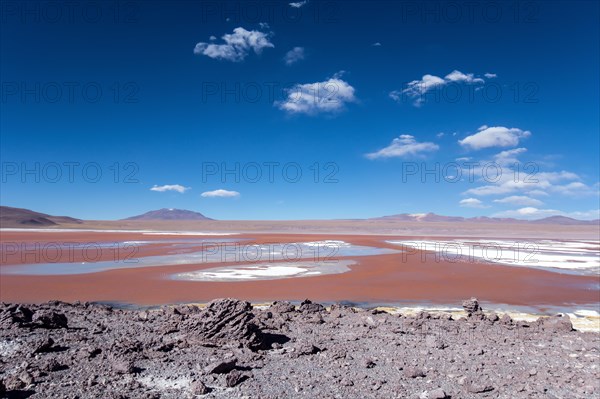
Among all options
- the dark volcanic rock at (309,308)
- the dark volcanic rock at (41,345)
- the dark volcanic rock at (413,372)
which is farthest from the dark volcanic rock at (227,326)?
the dark volcanic rock at (309,308)

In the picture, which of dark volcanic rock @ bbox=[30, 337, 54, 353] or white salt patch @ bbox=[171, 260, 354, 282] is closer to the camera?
dark volcanic rock @ bbox=[30, 337, 54, 353]

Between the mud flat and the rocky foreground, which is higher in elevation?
the rocky foreground

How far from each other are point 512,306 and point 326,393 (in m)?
10.2

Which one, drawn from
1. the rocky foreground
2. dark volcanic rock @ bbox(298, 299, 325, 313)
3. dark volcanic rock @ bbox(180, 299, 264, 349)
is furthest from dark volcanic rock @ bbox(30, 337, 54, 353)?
dark volcanic rock @ bbox(298, 299, 325, 313)

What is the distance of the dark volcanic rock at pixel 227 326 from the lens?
7695 millimetres

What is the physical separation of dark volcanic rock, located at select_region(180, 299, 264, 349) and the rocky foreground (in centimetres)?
2

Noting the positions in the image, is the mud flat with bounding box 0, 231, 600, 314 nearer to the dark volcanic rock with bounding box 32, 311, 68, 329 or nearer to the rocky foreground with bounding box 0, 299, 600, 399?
the rocky foreground with bounding box 0, 299, 600, 399

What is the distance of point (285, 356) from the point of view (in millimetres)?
7363

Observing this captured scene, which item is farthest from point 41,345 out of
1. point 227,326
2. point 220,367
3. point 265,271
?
point 265,271

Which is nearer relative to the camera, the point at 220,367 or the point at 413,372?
the point at 220,367

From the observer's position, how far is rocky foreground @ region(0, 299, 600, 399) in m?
5.98

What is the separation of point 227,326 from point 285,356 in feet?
4.25

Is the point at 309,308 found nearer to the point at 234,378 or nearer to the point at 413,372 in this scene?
the point at 413,372

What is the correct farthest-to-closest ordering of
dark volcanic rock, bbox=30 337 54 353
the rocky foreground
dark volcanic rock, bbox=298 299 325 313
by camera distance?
dark volcanic rock, bbox=298 299 325 313
dark volcanic rock, bbox=30 337 54 353
the rocky foreground
